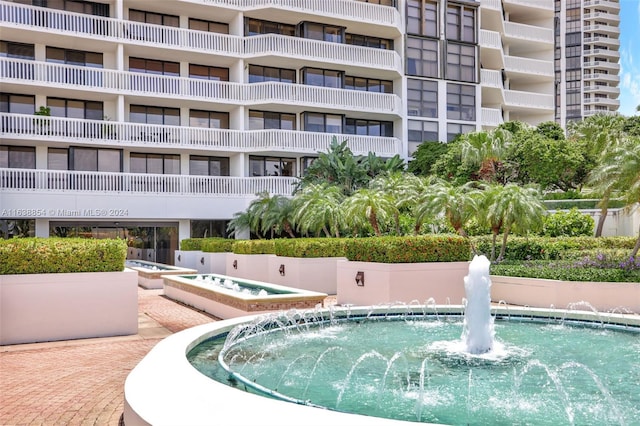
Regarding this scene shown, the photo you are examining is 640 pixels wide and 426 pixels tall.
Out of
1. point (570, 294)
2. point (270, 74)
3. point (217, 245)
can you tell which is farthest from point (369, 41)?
point (570, 294)

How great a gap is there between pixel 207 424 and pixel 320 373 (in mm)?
3263

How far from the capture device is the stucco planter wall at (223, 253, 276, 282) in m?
22.8

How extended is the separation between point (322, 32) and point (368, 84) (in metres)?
4.55

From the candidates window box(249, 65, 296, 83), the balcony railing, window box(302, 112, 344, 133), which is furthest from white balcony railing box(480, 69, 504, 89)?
the balcony railing

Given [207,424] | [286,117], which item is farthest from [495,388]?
[286,117]

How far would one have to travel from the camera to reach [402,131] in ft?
127

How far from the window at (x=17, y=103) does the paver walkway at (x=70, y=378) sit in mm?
23169

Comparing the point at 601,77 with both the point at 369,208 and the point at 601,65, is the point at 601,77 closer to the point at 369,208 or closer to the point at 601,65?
the point at 601,65

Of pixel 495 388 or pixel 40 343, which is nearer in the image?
pixel 495 388

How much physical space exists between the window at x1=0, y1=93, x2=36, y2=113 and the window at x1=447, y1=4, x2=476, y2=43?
2554 centimetres

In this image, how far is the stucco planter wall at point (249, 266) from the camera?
22844mm

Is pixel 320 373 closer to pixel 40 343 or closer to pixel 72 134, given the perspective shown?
pixel 40 343

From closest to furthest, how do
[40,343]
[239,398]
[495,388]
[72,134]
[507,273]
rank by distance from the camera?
1. [239,398]
2. [495,388]
3. [40,343]
4. [507,273]
5. [72,134]

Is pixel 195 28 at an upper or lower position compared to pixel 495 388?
upper
